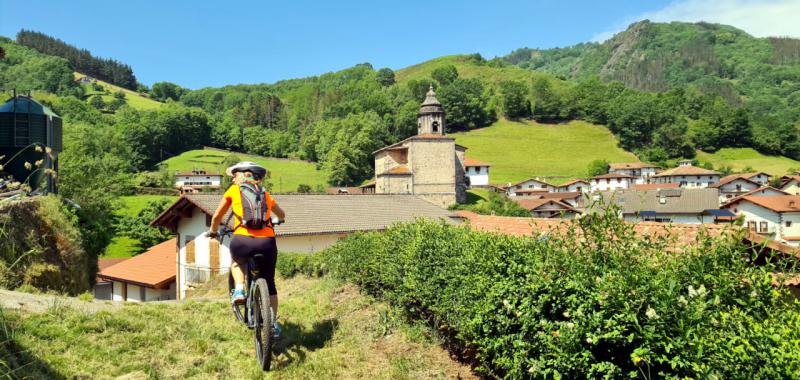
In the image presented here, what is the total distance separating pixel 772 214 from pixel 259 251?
58401mm

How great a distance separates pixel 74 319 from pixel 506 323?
481cm

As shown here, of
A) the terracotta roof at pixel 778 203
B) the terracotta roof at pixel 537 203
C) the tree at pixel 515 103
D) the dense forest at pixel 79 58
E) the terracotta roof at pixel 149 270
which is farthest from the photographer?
the dense forest at pixel 79 58

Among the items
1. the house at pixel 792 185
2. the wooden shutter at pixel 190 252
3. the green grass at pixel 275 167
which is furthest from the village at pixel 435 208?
the green grass at pixel 275 167

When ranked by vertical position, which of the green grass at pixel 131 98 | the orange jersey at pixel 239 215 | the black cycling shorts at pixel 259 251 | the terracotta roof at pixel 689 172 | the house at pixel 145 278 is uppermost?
the green grass at pixel 131 98

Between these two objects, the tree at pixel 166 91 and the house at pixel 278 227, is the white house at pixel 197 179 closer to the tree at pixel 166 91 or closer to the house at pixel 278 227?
the house at pixel 278 227

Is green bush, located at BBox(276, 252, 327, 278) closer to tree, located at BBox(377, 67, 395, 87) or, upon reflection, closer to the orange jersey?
the orange jersey

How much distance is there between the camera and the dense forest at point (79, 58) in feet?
490

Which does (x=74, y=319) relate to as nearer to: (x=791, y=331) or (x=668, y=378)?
(x=668, y=378)

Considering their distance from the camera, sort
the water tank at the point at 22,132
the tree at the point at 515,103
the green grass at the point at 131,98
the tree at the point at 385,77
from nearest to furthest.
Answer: the water tank at the point at 22,132 → the tree at the point at 515,103 → the green grass at the point at 131,98 → the tree at the point at 385,77

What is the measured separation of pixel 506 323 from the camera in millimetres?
4109

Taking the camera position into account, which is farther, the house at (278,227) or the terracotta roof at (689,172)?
the terracotta roof at (689,172)

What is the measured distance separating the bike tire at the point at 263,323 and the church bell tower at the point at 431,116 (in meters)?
57.0

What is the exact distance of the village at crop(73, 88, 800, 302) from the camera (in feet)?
43.3

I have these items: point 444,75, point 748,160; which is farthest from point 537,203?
point 444,75
